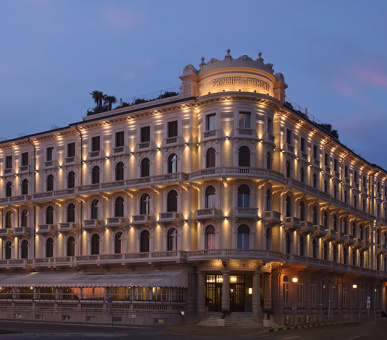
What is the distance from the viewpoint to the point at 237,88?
63.5 meters

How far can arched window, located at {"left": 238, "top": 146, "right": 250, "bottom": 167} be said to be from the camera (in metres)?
62.4

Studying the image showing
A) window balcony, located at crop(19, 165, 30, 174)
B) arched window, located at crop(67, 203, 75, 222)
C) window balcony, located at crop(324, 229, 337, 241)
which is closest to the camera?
arched window, located at crop(67, 203, 75, 222)

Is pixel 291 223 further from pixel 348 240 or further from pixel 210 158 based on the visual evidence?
pixel 348 240

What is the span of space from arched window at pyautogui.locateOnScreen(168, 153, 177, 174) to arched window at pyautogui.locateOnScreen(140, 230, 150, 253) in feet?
21.9

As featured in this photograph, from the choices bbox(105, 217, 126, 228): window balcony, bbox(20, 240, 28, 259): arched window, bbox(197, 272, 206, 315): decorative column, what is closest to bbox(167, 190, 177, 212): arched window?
bbox(105, 217, 126, 228): window balcony

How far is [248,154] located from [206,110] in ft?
19.5

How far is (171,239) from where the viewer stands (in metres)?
64.6

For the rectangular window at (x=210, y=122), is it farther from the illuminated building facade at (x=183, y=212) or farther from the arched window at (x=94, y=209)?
the arched window at (x=94, y=209)

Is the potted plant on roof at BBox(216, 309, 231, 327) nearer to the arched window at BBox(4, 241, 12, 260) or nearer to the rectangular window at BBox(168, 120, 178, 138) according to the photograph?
the rectangular window at BBox(168, 120, 178, 138)

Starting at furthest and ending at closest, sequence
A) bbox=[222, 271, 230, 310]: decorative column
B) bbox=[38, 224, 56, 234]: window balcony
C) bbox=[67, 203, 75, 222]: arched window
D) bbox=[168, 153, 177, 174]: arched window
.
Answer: bbox=[38, 224, 56, 234]: window balcony
bbox=[67, 203, 75, 222]: arched window
bbox=[168, 153, 177, 174]: arched window
bbox=[222, 271, 230, 310]: decorative column

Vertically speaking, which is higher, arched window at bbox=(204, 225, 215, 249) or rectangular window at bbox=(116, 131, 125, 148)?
rectangular window at bbox=(116, 131, 125, 148)

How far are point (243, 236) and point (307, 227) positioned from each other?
34.6 feet

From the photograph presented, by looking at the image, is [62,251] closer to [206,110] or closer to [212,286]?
[212,286]

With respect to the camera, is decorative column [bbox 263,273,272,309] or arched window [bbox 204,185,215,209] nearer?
arched window [bbox 204,185,215,209]
